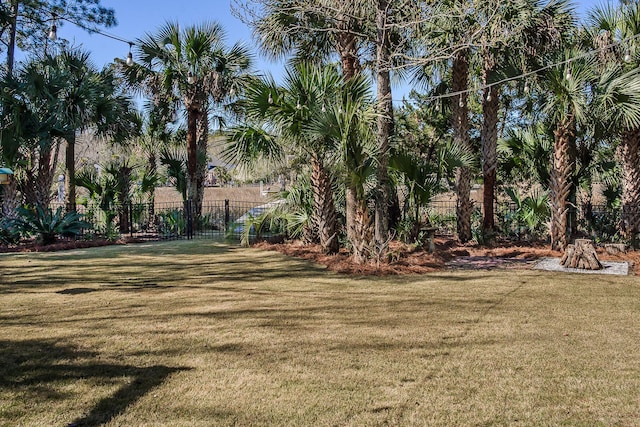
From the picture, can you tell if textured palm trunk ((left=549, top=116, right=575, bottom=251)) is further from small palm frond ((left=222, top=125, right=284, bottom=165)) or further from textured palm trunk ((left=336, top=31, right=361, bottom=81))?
small palm frond ((left=222, top=125, right=284, bottom=165))

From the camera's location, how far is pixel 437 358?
4.38 meters

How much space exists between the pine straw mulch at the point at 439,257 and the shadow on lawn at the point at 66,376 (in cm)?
527

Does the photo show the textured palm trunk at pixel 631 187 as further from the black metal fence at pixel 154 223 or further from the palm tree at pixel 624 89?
the black metal fence at pixel 154 223

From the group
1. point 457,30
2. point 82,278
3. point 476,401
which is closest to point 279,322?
point 476,401

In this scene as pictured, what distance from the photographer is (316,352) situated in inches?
178

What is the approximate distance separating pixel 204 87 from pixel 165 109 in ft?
8.57

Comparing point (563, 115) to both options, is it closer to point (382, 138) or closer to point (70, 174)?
point (382, 138)

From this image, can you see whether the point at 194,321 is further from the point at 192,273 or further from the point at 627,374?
the point at 627,374

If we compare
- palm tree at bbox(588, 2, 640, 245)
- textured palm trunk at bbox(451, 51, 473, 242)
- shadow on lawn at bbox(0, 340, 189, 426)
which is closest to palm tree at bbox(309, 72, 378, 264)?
textured palm trunk at bbox(451, 51, 473, 242)

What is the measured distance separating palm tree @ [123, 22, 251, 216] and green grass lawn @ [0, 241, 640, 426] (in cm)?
913

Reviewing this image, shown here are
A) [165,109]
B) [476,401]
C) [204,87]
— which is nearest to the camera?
[476,401]

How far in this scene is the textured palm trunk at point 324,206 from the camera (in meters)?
10.3

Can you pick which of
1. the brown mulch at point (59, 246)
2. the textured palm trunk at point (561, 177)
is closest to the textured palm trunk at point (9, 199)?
the brown mulch at point (59, 246)

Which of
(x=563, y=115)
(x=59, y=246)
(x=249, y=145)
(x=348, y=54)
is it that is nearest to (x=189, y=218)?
(x=59, y=246)
